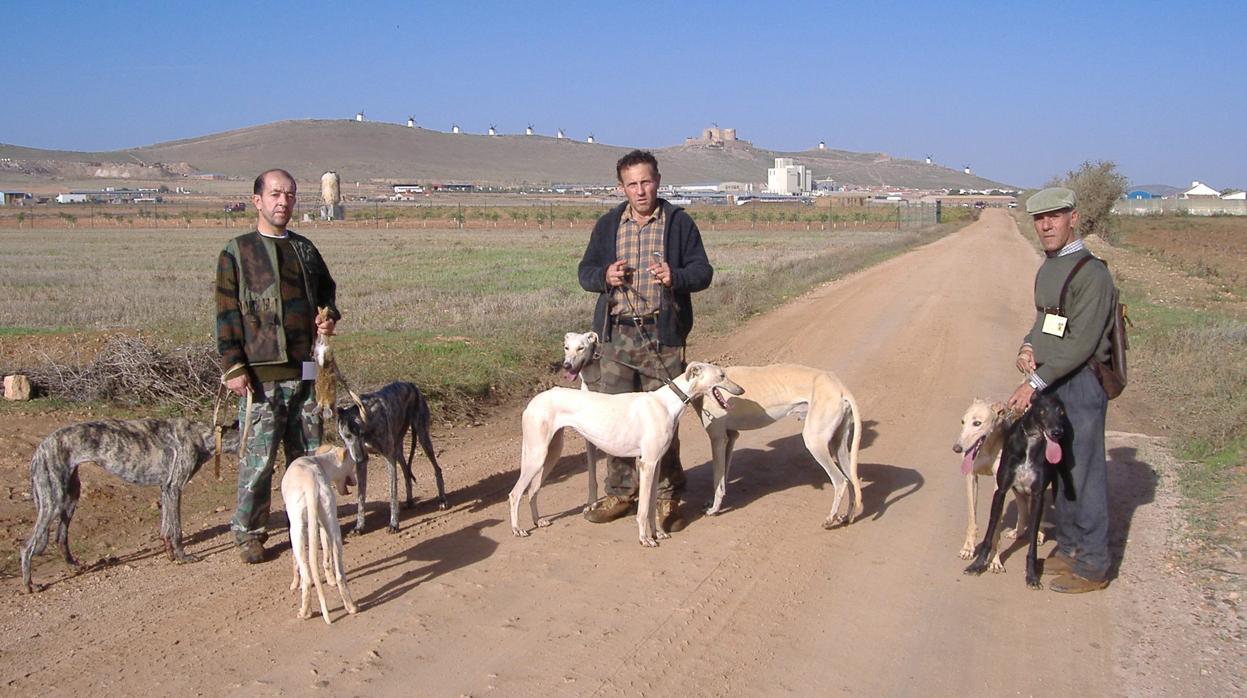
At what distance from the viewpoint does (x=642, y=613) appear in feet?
18.8

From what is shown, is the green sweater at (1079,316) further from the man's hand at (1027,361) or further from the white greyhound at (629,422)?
the white greyhound at (629,422)

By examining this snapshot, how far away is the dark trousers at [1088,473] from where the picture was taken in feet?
20.4

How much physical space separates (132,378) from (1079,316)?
8624 mm

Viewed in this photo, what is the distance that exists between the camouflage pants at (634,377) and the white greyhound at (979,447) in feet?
6.71

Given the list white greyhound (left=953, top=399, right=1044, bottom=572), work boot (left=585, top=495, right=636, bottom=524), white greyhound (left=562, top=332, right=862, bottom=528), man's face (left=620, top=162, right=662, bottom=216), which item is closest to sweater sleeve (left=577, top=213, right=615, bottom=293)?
man's face (left=620, top=162, right=662, bottom=216)

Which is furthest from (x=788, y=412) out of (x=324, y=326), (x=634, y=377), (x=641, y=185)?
(x=324, y=326)

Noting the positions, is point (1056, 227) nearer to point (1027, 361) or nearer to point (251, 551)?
point (1027, 361)

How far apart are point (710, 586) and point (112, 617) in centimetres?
345

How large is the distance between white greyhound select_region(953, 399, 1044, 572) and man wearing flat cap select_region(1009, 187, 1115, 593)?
0.34m

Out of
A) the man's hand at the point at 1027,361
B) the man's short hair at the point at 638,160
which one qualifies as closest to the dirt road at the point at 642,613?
the man's hand at the point at 1027,361

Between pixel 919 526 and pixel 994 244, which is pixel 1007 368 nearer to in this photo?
pixel 919 526

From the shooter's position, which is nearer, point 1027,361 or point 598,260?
point 1027,361

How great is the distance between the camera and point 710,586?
20.3ft

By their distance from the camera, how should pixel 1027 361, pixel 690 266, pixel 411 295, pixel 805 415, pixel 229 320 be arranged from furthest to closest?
pixel 411 295 < pixel 805 415 < pixel 690 266 < pixel 229 320 < pixel 1027 361
